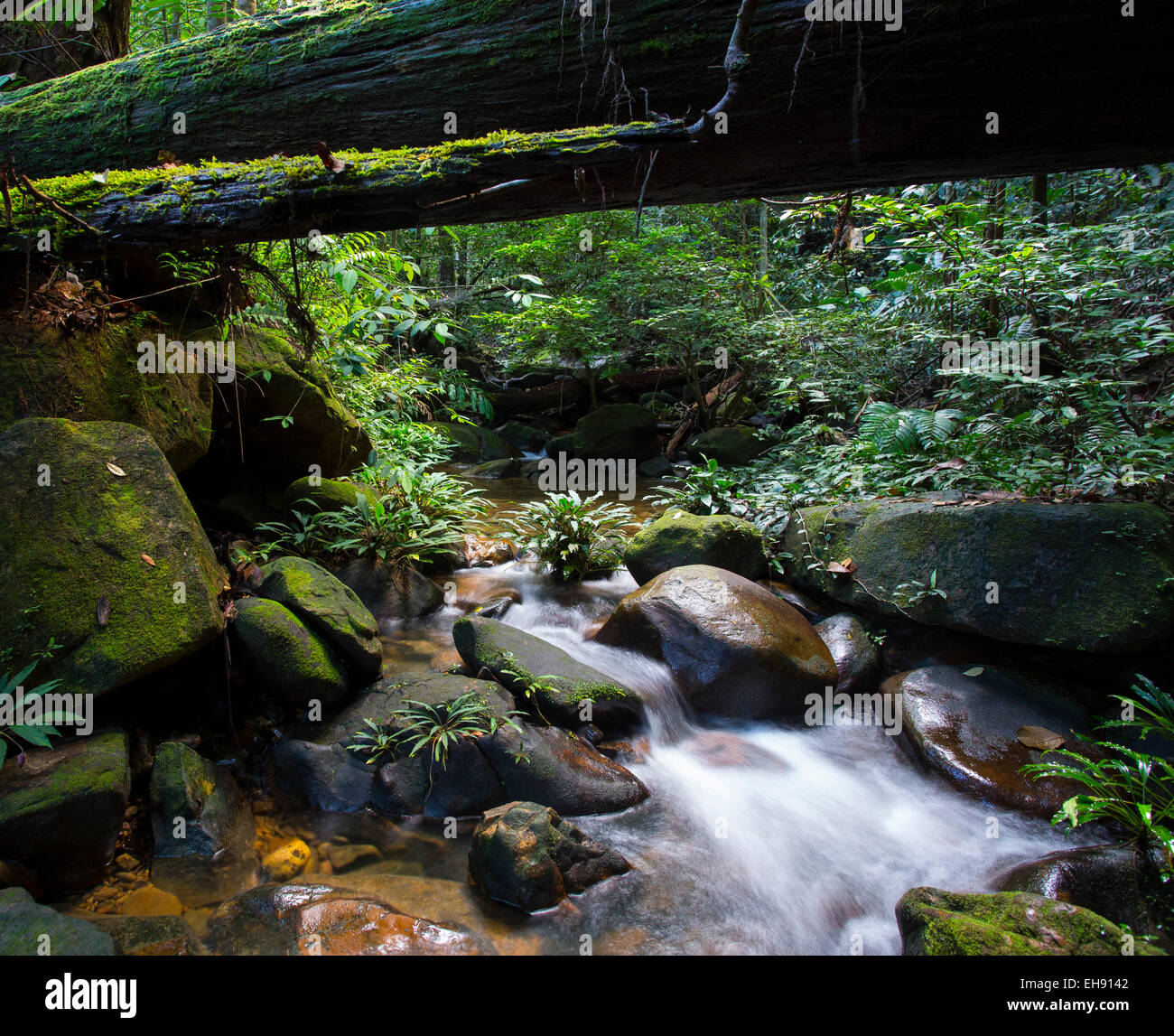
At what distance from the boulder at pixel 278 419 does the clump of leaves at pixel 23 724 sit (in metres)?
2.96

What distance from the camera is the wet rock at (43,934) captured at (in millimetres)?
2109

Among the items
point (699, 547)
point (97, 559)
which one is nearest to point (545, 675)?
point (699, 547)

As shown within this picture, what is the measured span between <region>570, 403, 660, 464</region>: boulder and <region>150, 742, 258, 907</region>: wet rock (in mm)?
9713

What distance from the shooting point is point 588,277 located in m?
11.9

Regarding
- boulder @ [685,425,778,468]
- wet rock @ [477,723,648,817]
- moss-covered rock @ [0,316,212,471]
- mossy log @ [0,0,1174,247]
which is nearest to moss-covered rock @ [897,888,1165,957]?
wet rock @ [477,723,648,817]

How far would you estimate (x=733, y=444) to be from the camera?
417 inches

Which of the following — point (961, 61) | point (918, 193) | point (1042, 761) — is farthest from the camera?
point (918, 193)

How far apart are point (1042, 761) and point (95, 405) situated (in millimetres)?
6380

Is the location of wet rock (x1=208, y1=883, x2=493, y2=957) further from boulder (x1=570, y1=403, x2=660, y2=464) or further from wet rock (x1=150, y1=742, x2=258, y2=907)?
boulder (x1=570, y1=403, x2=660, y2=464)

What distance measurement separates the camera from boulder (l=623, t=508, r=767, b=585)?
6020 mm

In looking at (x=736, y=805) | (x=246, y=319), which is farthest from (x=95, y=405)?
(x=736, y=805)

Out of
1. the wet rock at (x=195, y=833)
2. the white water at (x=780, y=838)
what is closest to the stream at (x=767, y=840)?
the white water at (x=780, y=838)

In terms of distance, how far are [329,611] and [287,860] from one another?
1474 mm

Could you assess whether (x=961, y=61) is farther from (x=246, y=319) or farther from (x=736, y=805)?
(x=246, y=319)
